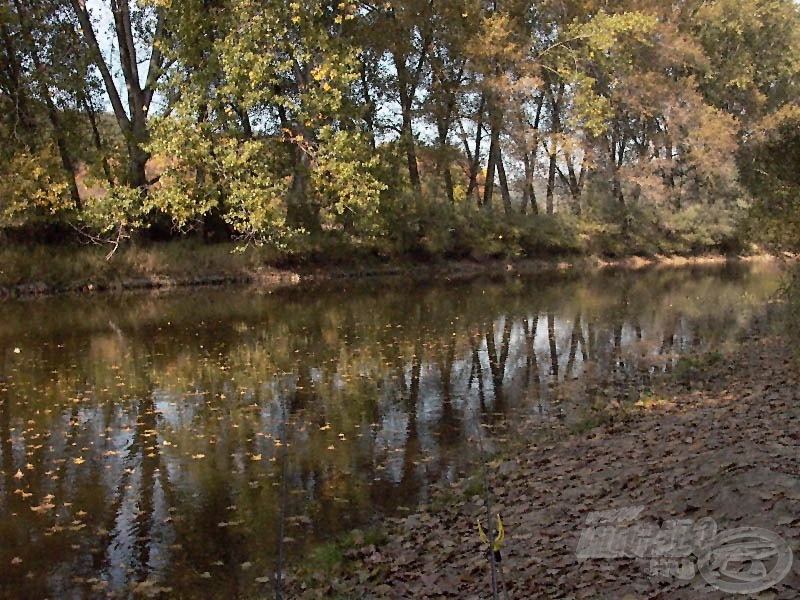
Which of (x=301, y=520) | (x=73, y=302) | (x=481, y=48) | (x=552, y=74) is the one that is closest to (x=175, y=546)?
(x=301, y=520)

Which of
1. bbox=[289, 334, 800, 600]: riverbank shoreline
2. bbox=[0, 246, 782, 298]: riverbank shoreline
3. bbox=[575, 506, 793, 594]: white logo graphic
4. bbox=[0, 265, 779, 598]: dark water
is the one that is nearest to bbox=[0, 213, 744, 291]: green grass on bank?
bbox=[0, 246, 782, 298]: riverbank shoreline

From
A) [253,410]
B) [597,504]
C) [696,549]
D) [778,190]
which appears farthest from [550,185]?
[696,549]

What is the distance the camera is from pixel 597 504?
6566mm

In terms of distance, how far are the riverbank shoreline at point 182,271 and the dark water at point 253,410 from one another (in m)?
4.60

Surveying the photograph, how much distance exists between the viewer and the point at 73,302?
1063 inches

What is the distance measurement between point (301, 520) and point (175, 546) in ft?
4.06

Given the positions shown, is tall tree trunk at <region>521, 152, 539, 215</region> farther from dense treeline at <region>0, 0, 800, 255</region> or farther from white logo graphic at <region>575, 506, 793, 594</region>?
white logo graphic at <region>575, 506, 793, 594</region>

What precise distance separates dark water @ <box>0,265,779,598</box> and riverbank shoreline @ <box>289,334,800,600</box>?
79cm

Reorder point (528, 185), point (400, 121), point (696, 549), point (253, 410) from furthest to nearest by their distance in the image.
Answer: point (528, 185), point (400, 121), point (253, 410), point (696, 549)

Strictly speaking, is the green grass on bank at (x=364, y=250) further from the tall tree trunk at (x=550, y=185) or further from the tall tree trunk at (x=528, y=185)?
the tall tree trunk at (x=528, y=185)

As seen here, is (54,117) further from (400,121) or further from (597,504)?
(597,504)

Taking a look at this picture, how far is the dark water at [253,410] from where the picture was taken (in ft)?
23.2

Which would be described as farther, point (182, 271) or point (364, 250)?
point (364, 250)

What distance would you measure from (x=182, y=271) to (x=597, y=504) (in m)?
28.4
